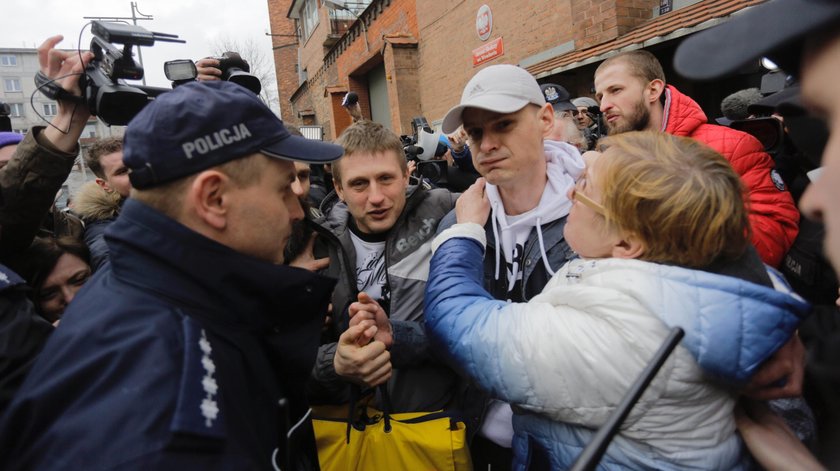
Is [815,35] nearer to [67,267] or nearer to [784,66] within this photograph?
[784,66]

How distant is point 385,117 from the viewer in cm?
1711

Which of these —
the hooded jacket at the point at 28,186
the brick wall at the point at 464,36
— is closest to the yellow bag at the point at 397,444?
the hooded jacket at the point at 28,186

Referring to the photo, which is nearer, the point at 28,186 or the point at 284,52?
the point at 28,186

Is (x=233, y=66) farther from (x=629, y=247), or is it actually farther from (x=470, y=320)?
(x=629, y=247)

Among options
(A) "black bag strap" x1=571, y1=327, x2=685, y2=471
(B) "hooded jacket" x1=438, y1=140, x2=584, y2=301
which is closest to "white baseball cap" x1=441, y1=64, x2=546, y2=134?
(B) "hooded jacket" x1=438, y1=140, x2=584, y2=301

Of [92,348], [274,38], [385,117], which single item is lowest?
[92,348]

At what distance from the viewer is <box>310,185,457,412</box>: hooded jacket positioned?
1.72 m

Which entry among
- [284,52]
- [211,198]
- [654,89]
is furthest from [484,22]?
[284,52]

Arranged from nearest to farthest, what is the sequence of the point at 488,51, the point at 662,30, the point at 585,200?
the point at 585,200, the point at 662,30, the point at 488,51

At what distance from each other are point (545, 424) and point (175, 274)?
0.98 m

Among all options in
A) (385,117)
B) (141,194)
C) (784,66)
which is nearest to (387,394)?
(141,194)

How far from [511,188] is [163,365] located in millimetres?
1325

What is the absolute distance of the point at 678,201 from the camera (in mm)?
1015

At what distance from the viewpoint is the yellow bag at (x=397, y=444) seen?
1.58 metres
